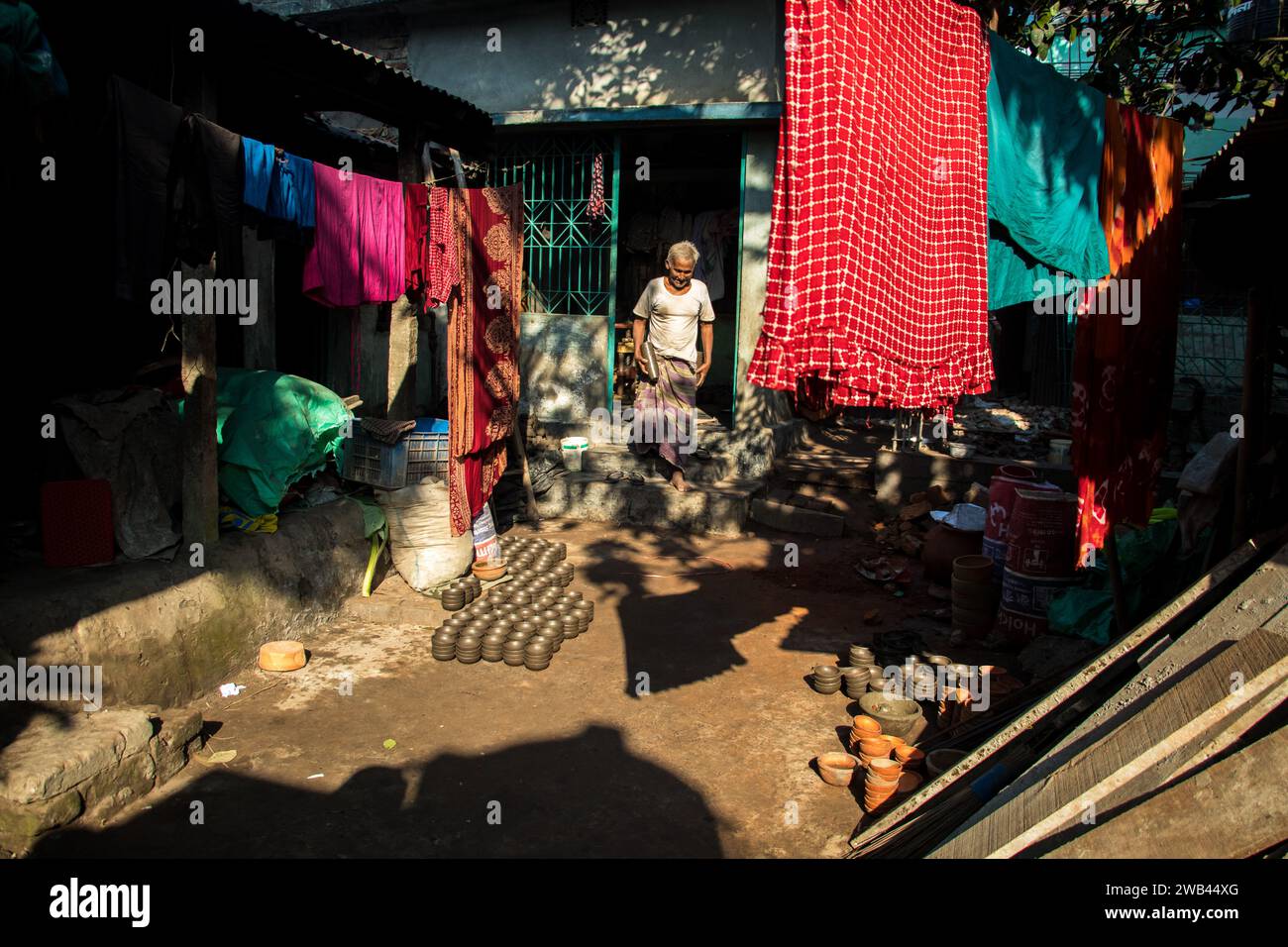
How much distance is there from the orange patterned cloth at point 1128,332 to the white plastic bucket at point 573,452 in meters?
5.32

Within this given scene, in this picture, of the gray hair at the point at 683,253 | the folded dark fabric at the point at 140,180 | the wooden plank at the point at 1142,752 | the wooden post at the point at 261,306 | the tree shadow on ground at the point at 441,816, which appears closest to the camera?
the wooden plank at the point at 1142,752

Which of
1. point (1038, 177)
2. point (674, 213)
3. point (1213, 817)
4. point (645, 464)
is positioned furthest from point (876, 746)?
point (674, 213)

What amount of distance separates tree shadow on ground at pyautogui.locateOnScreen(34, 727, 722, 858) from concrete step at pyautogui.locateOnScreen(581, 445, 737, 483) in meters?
5.00

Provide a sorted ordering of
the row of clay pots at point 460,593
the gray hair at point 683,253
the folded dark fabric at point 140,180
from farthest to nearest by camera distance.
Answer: the gray hair at point 683,253
the row of clay pots at point 460,593
the folded dark fabric at point 140,180

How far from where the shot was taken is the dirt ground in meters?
3.71

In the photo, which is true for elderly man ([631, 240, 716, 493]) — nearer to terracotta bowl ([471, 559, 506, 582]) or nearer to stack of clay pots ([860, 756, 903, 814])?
terracotta bowl ([471, 559, 506, 582])

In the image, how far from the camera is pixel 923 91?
3.35 metres

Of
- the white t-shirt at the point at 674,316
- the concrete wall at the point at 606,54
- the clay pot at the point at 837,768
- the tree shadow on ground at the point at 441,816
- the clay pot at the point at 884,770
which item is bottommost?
the tree shadow on ground at the point at 441,816

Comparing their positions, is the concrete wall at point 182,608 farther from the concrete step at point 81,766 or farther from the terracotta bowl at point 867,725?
the terracotta bowl at point 867,725

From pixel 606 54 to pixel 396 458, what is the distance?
5.78m

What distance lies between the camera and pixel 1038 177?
416 cm

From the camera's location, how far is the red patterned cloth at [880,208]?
292 centimetres

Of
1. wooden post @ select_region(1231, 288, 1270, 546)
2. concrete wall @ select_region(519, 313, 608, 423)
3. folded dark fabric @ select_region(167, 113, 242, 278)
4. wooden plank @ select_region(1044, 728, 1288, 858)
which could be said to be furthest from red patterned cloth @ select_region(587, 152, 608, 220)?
wooden plank @ select_region(1044, 728, 1288, 858)

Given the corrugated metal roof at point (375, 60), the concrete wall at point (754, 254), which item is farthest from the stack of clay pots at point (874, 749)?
the concrete wall at point (754, 254)
